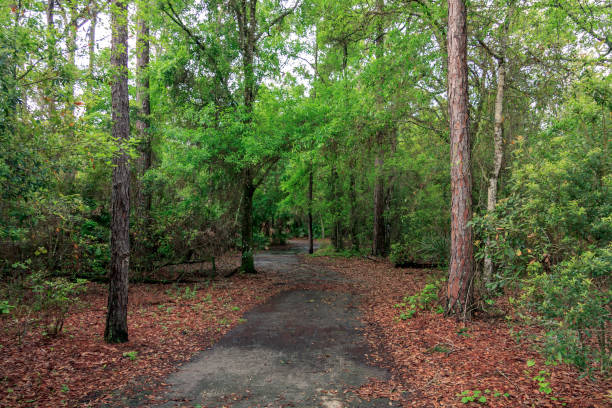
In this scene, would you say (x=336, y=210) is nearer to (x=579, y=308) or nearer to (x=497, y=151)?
(x=497, y=151)

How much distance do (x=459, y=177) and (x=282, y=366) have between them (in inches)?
209

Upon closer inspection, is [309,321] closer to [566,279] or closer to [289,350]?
[289,350]

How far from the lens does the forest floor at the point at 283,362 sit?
14.0ft

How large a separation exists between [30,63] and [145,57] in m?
11.5

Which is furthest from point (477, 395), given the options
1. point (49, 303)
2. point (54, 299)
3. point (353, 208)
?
point (353, 208)

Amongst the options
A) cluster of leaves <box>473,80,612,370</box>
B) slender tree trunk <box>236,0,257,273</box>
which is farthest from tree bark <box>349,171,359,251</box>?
cluster of leaves <box>473,80,612,370</box>

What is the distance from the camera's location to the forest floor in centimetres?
427

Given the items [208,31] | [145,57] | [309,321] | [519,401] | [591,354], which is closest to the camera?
[591,354]

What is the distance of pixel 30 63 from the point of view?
433cm

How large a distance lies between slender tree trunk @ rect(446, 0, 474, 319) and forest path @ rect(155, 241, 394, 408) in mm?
2398

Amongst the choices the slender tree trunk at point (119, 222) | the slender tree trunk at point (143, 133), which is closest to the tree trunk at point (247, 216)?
the slender tree trunk at point (143, 133)

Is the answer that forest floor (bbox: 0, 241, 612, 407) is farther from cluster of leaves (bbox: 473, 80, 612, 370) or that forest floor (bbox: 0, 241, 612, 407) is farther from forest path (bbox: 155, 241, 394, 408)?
cluster of leaves (bbox: 473, 80, 612, 370)

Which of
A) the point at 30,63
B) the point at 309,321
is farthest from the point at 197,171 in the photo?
the point at 30,63

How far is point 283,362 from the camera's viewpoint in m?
5.63
